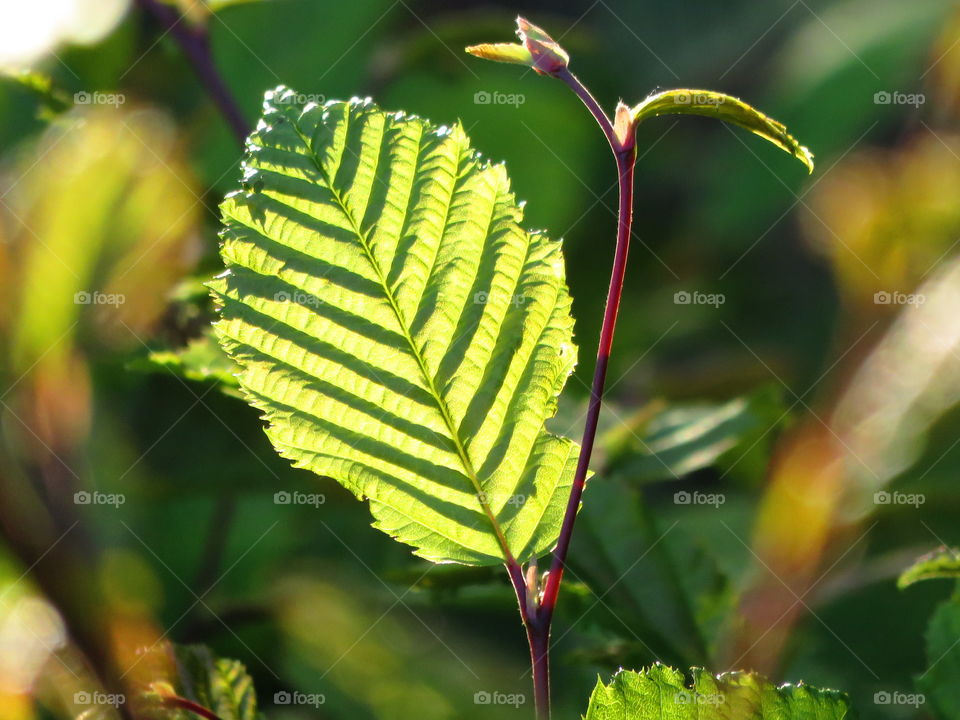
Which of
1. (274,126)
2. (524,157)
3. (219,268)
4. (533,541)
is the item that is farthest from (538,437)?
(524,157)

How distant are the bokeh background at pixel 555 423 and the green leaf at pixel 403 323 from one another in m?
0.11

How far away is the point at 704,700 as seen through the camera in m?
0.44

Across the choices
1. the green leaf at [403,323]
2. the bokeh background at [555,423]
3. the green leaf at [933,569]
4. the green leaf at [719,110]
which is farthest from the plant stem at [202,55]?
the green leaf at [933,569]

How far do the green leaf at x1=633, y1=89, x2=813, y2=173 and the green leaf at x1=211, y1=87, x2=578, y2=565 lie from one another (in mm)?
81

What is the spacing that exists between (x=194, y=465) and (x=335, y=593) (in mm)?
230

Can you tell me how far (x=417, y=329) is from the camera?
→ 17.6 inches

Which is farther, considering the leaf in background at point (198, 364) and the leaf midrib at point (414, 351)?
the leaf in background at point (198, 364)

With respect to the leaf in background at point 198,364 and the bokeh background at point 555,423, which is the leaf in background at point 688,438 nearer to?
the bokeh background at point 555,423

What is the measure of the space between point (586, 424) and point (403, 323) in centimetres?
10

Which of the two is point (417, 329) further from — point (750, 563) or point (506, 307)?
point (750, 563)

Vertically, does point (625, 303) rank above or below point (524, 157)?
below

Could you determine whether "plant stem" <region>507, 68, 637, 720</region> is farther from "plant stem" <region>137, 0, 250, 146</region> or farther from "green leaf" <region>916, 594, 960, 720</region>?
"plant stem" <region>137, 0, 250, 146</region>

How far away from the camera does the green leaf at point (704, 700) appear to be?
436mm

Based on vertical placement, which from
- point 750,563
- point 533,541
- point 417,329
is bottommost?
point 750,563
